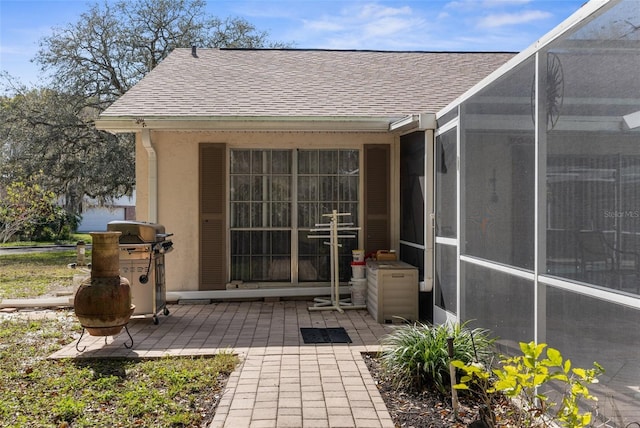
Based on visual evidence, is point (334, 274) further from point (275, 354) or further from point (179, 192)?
point (275, 354)

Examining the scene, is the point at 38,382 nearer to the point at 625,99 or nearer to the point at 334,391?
the point at 334,391

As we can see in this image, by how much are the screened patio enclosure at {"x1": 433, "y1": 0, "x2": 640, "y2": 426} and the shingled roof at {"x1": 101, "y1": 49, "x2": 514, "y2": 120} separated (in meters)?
3.34

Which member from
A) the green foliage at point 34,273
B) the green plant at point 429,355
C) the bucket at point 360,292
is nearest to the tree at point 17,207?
the green foliage at point 34,273

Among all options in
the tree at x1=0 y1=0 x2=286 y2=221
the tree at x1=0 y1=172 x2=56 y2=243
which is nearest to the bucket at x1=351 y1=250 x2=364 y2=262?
the tree at x1=0 y1=172 x2=56 y2=243

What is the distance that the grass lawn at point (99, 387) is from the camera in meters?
3.63

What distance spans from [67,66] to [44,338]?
12.9m

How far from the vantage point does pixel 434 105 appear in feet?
27.2

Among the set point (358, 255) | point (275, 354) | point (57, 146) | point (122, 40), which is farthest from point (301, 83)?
point (57, 146)

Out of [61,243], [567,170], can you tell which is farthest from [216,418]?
[61,243]

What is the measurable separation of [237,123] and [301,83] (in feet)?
7.03

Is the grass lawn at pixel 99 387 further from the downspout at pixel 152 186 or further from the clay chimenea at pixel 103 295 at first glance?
the downspout at pixel 152 186

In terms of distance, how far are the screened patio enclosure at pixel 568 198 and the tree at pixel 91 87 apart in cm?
1328

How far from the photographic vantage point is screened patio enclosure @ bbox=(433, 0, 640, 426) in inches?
102

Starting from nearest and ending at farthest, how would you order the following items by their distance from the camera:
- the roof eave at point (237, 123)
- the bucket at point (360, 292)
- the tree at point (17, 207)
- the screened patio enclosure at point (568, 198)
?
the screened patio enclosure at point (568, 198)
the roof eave at point (237, 123)
the bucket at point (360, 292)
the tree at point (17, 207)
